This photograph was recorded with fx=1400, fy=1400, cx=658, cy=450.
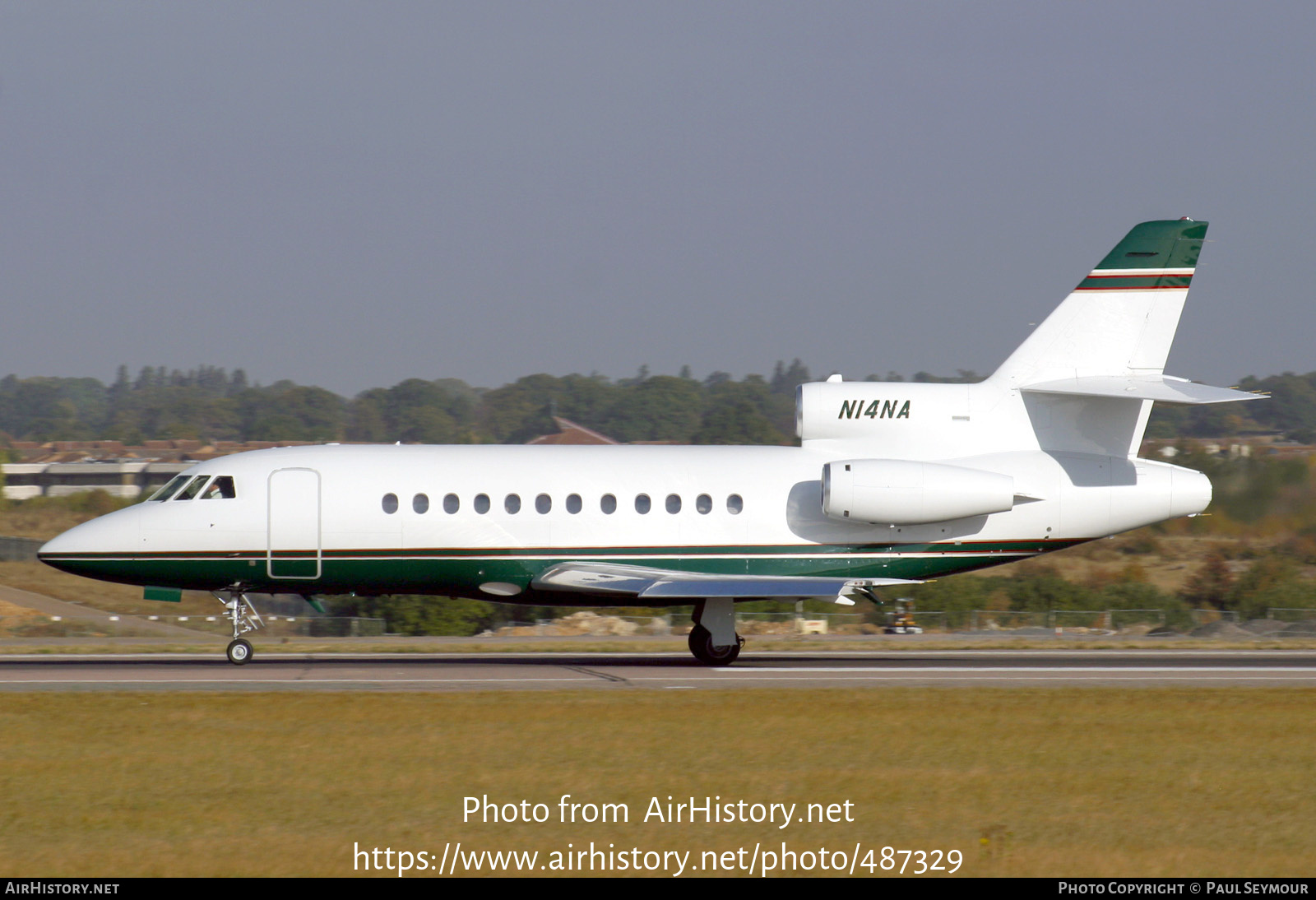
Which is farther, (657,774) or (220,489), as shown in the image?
(220,489)

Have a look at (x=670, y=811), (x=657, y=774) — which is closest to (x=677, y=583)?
(x=657, y=774)

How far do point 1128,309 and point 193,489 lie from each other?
16265mm

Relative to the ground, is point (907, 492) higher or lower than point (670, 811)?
higher

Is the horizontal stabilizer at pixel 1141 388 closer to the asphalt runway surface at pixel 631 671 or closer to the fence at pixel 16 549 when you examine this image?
the asphalt runway surface at pixel 631 671

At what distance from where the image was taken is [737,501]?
23.6 m

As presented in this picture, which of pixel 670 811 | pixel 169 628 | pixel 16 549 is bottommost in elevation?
pixel 169 628

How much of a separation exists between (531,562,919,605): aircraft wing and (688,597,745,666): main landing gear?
529 mm

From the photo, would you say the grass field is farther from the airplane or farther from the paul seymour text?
the airplane

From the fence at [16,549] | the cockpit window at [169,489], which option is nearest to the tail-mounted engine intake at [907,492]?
the cockpit window at [169,489]

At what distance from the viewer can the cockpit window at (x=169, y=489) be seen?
2339 centimetres

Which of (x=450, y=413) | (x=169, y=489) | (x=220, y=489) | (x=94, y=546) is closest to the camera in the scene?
(x=94, y=546)

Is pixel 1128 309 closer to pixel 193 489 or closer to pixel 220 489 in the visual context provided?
pixel 220 489

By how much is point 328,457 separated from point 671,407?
104 meters

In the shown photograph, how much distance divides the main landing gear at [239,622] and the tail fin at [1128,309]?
45.1ft
